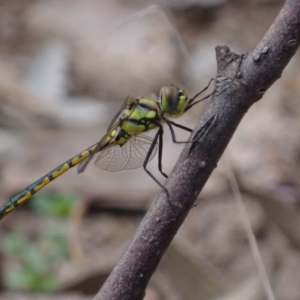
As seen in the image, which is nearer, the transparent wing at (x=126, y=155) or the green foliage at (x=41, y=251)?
the transparent wing at (x=126, y=155)

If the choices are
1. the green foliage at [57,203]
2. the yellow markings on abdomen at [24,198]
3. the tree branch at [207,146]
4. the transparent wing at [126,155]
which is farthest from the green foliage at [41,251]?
the tree branch at [207,146]

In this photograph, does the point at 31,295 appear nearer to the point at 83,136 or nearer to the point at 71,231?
the point at 71,231

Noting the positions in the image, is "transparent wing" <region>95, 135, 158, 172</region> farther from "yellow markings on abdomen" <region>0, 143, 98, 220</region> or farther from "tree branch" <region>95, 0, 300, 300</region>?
"tree branch" <region>95, 0, 300, 300</region>

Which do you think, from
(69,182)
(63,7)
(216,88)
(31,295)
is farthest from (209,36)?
(216,88)

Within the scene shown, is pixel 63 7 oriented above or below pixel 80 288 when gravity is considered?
above

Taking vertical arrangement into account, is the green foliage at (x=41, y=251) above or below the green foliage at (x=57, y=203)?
below

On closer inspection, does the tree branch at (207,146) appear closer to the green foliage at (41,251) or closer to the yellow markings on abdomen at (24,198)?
the yellow markings on abdomen at (24,198)

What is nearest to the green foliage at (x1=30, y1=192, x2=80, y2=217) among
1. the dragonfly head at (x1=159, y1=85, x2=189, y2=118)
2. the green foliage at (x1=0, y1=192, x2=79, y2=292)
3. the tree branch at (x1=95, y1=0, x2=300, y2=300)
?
the green foliage at (x1=0, y1=192, x2=79, y2=292)

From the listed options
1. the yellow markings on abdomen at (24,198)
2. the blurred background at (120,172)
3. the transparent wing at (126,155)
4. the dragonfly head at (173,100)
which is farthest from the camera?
the blurred background at (120,172)
